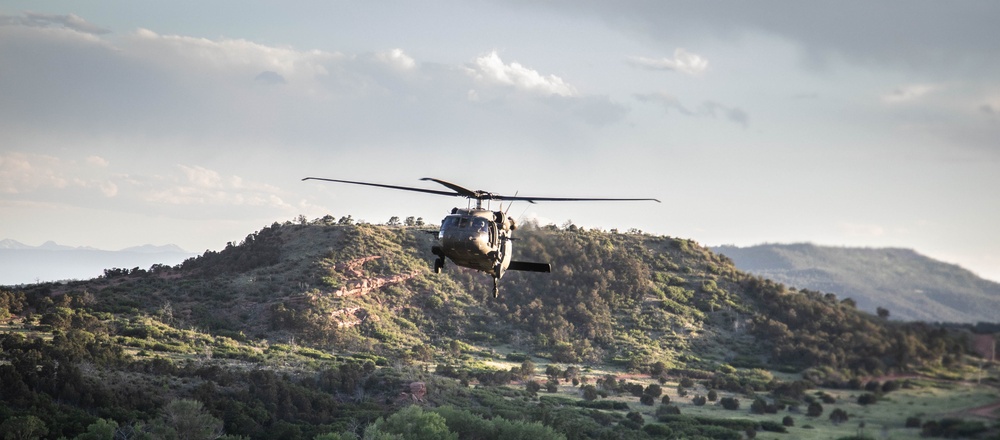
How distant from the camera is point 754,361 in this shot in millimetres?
87125

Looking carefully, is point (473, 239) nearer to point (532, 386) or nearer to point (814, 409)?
point (814, 409)

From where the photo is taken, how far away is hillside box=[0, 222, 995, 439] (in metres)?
53.0

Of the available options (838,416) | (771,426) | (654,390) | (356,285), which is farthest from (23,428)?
(356,285)

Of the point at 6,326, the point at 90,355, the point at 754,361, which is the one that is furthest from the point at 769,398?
the point at 6,326

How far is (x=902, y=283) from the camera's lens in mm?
57156

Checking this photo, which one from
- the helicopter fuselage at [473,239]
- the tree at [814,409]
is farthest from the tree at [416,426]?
the helicopter fuselage at [473,239]

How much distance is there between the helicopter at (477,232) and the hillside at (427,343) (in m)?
13.4

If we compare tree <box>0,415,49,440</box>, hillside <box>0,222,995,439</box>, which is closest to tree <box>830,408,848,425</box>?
hillside <box>0,222,995,439</box>

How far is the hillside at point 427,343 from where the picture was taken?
53.0 metres

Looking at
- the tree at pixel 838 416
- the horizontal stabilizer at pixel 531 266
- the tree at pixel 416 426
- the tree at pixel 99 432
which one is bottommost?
the tree at pixel 99 432

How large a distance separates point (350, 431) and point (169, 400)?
11.0 meters

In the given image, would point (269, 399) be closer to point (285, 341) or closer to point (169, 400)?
point (169, 400)

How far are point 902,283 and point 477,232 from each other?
3509 centimetres

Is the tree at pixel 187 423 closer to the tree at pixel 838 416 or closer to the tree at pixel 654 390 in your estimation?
the tree at pixel 838 416
